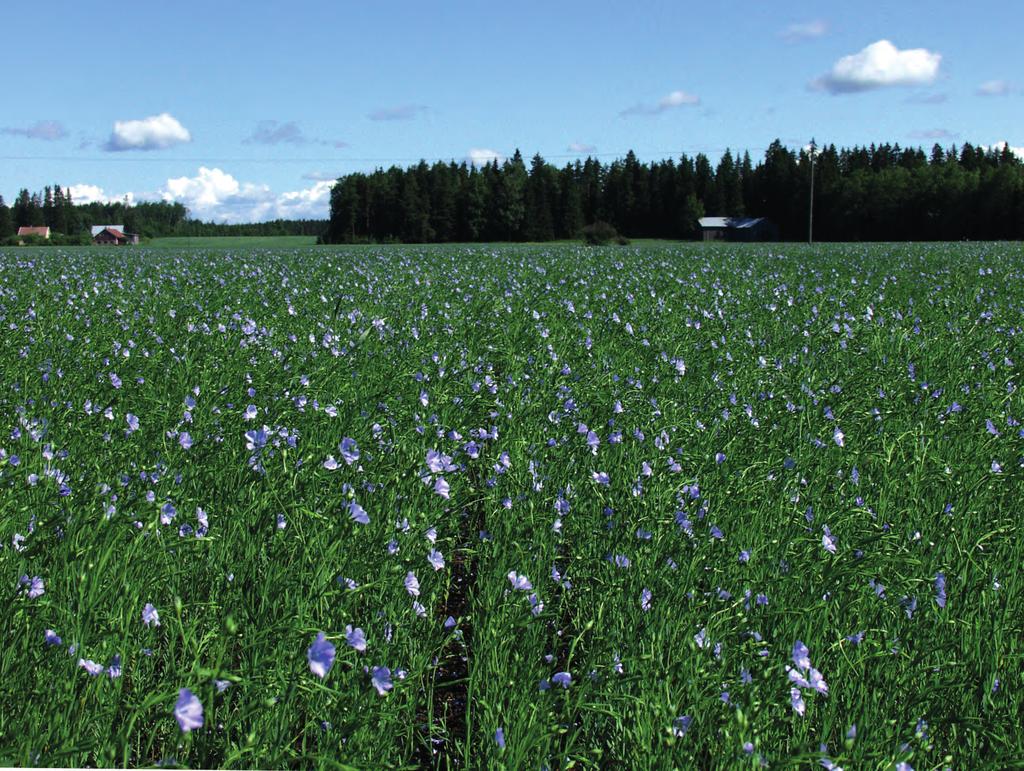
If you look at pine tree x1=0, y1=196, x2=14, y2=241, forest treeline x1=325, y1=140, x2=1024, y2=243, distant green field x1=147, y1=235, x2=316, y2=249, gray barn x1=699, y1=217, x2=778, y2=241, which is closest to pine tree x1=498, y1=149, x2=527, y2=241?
forest treeline x1=325, y1=140, x2=1024, y2=243

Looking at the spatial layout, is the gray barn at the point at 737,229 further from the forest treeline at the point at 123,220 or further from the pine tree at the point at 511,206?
the forest treeline at the point at 123,220

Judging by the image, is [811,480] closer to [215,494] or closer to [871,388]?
[871,388]

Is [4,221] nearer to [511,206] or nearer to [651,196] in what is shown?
[511,206]

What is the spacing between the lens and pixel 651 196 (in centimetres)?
11131

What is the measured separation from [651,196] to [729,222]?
39.8 feet

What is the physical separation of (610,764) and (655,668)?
0.30 m

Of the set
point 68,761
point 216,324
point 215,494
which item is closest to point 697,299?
point 216,324

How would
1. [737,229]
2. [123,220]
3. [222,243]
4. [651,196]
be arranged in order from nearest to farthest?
[222,243]
[737,229]
[651,196]
[123,220]

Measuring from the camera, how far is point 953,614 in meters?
2.90

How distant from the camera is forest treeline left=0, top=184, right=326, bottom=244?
116 metres

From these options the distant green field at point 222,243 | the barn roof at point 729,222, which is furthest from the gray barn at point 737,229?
the distant green field at point 222,243

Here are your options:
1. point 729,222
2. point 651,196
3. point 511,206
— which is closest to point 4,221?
point 511,206

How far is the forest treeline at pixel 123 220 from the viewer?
116m

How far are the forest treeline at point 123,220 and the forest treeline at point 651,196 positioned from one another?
17871 millimetres
